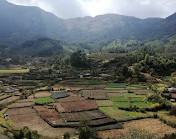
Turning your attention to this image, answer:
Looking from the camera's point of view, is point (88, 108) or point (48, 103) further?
point (48, 103)

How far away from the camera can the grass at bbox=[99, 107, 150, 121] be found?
37.4 meters

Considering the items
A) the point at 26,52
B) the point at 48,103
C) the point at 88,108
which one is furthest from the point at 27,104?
the point at 26,52

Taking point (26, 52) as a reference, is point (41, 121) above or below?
below

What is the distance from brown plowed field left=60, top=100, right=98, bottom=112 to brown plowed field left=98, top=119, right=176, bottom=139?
967cm

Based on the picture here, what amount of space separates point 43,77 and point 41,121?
4436cm

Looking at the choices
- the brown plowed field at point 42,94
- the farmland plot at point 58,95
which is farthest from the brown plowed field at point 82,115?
the brown plowed field at point 42,94

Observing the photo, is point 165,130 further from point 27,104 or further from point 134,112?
point 27,104

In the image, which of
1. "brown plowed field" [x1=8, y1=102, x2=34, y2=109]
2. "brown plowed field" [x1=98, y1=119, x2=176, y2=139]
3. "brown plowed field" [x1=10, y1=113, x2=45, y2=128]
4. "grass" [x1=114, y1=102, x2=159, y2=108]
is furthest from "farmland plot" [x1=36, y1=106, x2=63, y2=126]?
"grass" [x1=114, y1=102, x2=159, y2=108]

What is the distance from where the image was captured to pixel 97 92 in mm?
56500

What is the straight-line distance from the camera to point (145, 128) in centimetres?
3344

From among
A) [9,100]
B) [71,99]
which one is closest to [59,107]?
[71,99]

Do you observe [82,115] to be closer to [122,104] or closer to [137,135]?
[122,104]

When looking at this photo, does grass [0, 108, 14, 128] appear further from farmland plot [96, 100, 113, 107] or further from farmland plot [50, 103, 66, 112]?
farmland plot [96, 100, 113, 107]

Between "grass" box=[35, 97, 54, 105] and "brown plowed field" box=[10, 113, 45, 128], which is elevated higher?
"grass" box=[35, 97, 54, 105]
